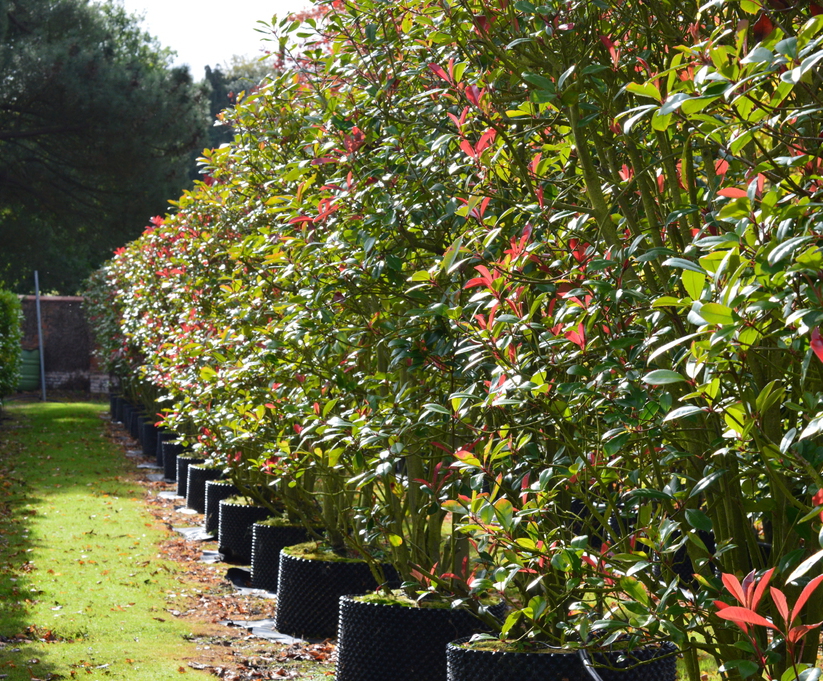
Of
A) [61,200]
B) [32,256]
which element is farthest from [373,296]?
[32,256]

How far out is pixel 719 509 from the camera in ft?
7.72

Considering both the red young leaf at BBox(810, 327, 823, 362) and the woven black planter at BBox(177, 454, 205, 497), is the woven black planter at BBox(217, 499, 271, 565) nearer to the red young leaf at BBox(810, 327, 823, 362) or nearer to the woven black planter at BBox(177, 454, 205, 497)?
the woven black planter at BBox(177, 454, 205, 497)

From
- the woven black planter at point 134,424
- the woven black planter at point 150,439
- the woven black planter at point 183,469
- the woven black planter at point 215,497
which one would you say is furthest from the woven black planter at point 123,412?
the woven black planter at point 215,497

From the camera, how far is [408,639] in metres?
3.89

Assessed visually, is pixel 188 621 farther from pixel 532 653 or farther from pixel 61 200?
pixel 61 200

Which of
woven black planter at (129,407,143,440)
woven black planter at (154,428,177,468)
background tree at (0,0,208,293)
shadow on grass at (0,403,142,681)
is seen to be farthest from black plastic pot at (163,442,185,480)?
background tree at (0,0,208,293)

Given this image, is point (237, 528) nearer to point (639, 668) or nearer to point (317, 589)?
point (317, 589)

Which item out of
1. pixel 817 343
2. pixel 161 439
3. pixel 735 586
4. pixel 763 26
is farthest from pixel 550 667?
pixel 161 439

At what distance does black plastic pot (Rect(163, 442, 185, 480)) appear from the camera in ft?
38.9

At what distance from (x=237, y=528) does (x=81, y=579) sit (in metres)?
1.25

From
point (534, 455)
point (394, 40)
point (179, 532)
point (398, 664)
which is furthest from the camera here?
point (179, 532)

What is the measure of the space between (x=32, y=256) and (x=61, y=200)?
3351 millimetres

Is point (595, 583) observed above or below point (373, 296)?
below

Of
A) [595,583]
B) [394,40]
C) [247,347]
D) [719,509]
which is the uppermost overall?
Answer: [394,40]
